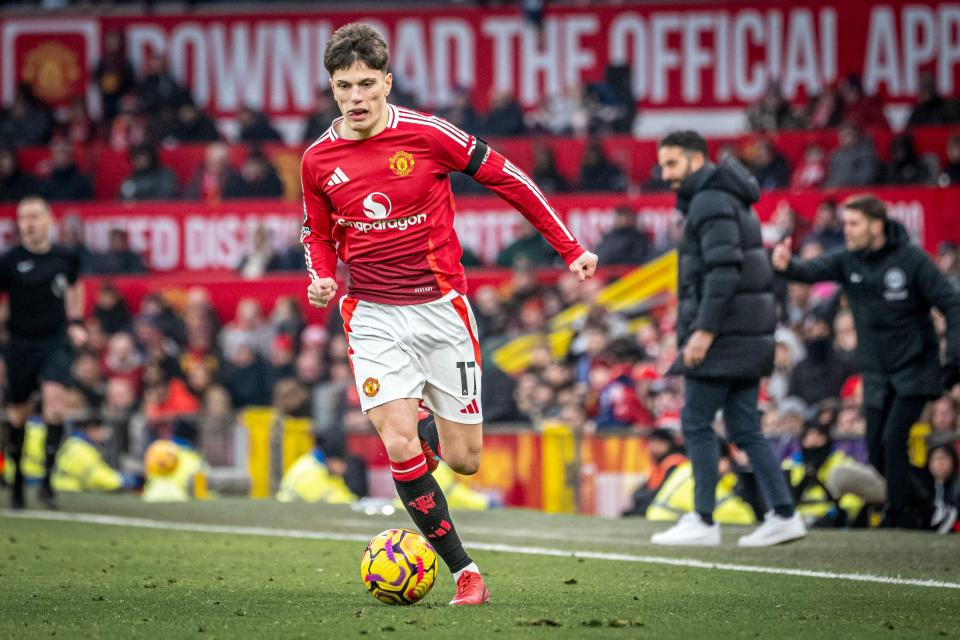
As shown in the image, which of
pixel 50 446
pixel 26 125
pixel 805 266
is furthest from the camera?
pixel 26 125

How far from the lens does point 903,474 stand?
32.6 ft

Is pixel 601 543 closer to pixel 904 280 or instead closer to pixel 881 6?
pixel 904 280

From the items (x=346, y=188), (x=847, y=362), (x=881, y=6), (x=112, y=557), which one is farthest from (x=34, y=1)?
(x=346, y=188)

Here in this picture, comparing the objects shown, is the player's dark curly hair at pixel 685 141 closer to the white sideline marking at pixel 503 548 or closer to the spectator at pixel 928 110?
the white sideline marking at pixel 503 548

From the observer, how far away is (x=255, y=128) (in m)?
21.4

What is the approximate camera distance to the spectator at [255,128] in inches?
843

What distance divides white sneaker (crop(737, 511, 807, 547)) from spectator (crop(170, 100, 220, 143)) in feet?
45.7

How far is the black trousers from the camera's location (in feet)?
32.4

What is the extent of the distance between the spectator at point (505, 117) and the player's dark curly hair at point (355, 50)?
13809 mm

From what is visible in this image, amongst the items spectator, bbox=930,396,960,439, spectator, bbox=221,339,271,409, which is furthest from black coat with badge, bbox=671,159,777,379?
spectator, bbox=221,339,271,409

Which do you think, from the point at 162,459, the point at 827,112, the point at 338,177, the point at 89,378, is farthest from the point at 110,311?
the point at 338,177

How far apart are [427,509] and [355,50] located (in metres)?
1.83

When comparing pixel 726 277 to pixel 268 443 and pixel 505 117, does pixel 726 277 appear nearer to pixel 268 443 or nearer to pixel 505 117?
pixel 268 443

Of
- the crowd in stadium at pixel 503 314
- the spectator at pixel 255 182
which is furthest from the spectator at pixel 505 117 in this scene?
the spectator at pixel 255 182
